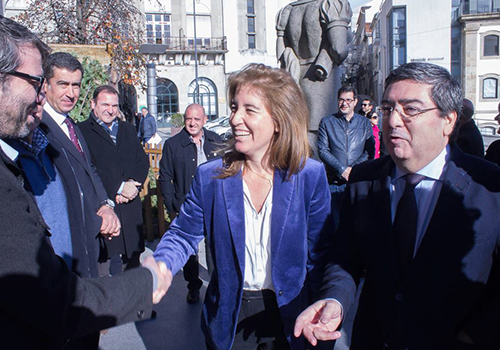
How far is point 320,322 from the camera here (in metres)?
1.91

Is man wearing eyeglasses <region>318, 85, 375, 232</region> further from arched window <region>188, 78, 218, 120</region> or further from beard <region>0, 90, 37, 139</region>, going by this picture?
arched window <region>188, 78, 218, 120</region>

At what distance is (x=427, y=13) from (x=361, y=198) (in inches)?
1956

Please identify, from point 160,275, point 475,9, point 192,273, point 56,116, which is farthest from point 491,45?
point 160,275

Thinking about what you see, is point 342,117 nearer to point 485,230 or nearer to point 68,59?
point 68,59

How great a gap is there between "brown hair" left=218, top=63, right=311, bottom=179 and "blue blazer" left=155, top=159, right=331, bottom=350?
0.06m

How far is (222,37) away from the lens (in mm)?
41938

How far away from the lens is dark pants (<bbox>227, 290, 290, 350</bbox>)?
7.75ft

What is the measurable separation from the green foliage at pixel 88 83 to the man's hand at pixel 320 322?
7266 millimetres

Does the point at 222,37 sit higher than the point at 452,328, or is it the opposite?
the point at 222,37

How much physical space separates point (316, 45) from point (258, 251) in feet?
14.1

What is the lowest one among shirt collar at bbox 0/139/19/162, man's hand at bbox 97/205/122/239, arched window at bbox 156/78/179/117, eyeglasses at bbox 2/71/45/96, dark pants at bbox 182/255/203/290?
dark pants at bbox 182/255/203/290

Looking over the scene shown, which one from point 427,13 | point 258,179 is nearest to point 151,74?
point 258,179

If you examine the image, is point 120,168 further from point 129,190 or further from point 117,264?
point 117,264

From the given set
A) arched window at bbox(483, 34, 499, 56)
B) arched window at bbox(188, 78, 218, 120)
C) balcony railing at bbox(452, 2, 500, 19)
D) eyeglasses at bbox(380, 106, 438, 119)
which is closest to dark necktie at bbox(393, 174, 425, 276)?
eyeglasses at bbox(380, 106, 438, 119)
